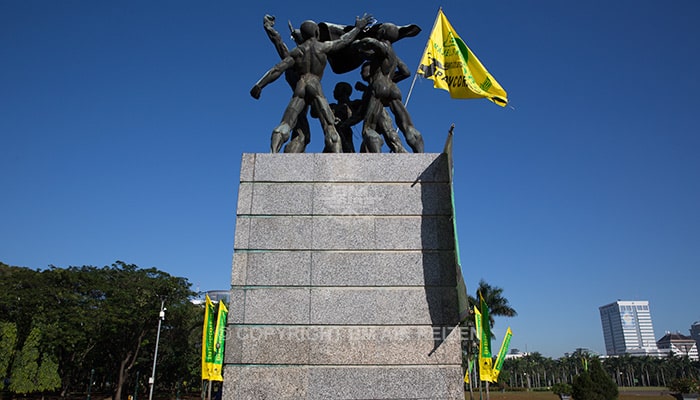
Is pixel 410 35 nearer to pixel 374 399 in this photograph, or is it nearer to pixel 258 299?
pixel 258 299

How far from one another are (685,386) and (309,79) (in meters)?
27.1

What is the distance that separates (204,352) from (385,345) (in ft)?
32.1

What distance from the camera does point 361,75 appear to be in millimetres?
11164

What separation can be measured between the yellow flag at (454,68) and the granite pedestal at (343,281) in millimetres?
3185

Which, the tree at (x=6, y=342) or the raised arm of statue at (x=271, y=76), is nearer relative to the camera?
the raised arm of statue at (x=271, y=76)

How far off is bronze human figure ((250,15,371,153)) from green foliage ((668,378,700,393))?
2595cm

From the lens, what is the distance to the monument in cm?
Answer: 725

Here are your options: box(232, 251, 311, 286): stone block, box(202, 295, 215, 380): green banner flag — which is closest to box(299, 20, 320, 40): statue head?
box(232, 251, 311, 286): stone block

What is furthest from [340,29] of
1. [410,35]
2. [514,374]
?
[514,374]

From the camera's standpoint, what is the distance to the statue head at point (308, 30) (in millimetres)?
10359

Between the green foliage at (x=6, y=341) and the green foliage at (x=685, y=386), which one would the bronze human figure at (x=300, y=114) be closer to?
the green foliage at (x=685, y=386)

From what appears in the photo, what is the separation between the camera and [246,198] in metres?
8.32

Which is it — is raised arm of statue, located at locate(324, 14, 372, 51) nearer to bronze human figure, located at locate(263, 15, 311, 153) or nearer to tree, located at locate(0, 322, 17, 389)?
bronze human figure, located at locate(263, 15, 311, 153)

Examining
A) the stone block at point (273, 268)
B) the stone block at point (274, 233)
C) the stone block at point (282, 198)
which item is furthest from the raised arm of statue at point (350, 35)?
the stone block at point (273, 268)
